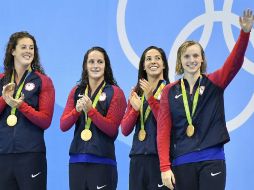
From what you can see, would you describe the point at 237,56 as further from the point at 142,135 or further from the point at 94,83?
the point at 94,83

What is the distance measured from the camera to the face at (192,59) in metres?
4.15

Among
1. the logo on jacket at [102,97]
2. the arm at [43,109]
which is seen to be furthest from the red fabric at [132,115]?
the arm at [43,109]

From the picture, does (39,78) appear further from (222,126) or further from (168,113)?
(222,126)

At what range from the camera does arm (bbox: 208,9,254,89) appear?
12.2ft

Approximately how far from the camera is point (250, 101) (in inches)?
217

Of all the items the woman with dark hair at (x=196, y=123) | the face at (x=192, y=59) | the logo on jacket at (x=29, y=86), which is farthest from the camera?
the logo on jacket at (x=29, y=86)

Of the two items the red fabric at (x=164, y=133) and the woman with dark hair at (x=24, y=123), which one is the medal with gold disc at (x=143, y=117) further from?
the woman with dark hair at (x=24, y=123)

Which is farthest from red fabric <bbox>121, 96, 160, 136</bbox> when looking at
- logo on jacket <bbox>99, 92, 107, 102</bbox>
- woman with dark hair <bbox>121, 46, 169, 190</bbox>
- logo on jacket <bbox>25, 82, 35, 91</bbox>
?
logo on jacket <bbox>25, 82, 35, 91</bbox>

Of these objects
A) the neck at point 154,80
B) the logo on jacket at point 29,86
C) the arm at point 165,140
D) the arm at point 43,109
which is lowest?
the arm at point 165,140

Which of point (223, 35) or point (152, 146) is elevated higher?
point (223, 35)

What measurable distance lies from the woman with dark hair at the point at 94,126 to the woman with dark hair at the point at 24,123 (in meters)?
0.23

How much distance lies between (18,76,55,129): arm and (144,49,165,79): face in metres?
0.85

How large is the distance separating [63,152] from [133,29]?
5.20 ft

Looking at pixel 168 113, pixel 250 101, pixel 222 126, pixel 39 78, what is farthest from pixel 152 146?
pixel 250 101
